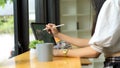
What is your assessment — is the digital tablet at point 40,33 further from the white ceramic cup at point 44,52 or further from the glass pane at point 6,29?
the white ceramic cup at point 44,52

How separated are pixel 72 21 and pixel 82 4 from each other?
1.43 feet

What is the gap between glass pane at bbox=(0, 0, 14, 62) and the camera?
2278mm

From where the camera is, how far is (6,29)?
93.4 inches

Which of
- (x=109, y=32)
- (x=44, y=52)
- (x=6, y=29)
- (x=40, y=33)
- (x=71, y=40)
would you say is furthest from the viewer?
(x=40, y=33)

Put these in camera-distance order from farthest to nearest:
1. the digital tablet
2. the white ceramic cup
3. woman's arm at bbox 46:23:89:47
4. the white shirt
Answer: the digital tablet → woman's arm at bbox 46:23:89:47 → the white ceramic cup → the white shirt

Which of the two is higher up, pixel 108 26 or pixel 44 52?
pixel 108 26

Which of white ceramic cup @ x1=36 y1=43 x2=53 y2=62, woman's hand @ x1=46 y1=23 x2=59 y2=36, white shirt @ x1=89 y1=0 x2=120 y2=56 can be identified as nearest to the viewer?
white shirt @ x1=89 y1=0 x2=120 y2=56

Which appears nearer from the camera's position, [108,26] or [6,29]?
[108,26]

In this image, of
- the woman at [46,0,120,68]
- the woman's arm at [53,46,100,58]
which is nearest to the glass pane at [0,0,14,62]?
the woman's arm at [53,46,100,58]

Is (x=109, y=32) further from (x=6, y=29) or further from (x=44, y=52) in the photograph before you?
(x=6, y=29)

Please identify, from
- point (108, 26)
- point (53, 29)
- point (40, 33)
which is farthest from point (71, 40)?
point (108, 26)

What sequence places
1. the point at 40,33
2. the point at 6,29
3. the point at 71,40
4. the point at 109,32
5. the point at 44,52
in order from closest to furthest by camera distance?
the point at 109,32 → the point at 44,52 → the point at 71,40 → the point at 6,29 → the point at 40,33

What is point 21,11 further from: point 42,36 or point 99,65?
point 99,65

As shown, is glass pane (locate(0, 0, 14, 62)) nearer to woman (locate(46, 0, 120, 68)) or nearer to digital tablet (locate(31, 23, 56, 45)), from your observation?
digital tablet (locate(31, 23, 56, 45))
